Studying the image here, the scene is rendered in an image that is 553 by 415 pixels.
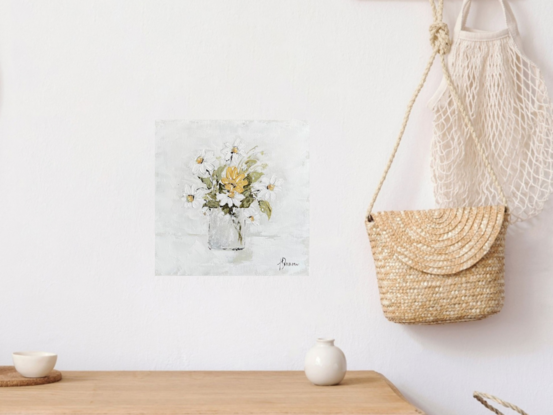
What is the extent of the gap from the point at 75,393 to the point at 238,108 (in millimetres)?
751

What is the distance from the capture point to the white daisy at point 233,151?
144 centimetres

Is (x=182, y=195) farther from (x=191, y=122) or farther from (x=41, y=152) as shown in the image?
(x=41, y=152)

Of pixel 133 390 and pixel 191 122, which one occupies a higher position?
pixel 191 122

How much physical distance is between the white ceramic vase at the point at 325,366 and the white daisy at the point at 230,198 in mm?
422

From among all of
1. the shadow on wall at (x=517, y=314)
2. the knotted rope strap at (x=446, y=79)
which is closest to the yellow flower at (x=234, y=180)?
the knotted rope strap at (x=446, y=79)

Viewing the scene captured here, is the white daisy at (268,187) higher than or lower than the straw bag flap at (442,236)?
higher

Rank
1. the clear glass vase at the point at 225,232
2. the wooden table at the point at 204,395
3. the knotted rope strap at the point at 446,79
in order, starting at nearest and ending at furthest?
the wooden table at the point at 204,395 < the knotted rope strap at the point at 446,79 < the clear glass vase at the point at 225,232

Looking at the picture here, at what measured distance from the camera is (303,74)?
4.73 ft

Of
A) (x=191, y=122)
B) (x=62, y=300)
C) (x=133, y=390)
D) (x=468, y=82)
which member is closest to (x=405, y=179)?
(x=468, y=82)

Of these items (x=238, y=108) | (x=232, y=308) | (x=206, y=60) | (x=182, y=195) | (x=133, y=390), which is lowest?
(x=133, y=390)

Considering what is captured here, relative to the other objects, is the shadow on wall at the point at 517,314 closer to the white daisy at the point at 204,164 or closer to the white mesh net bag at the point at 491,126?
the white mesh net bag at the point at 491,126

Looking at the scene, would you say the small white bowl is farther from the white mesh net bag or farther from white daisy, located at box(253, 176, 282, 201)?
the white mesh net bag

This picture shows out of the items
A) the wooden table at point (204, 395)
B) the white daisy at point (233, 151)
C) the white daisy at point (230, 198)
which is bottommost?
the wooden table at point (204, 395)

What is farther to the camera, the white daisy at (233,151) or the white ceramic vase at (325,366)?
the white daisy at (233,151)
